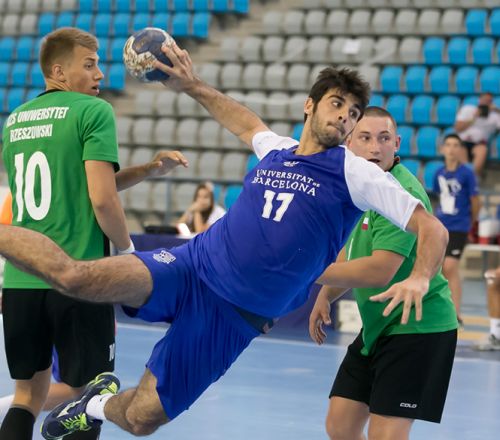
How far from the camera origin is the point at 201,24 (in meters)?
18.7

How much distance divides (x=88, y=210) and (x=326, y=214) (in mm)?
1027

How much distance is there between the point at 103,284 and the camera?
386 centimetres

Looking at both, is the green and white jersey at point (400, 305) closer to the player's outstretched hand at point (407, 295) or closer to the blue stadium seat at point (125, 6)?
the player's outstretched hand at point (407, 295)

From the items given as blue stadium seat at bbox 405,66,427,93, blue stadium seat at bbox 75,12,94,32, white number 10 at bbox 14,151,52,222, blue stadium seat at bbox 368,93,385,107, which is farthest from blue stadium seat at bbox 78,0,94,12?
white number 10 at bbox 14,151,52,222

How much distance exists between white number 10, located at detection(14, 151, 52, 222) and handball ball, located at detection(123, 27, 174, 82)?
1.79 feet

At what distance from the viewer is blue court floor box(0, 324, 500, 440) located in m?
6.34

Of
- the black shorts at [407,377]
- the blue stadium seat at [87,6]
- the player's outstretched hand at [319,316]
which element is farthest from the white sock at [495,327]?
the blue stadium seat at [87,6]

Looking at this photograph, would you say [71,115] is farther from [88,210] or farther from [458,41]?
[458,41]

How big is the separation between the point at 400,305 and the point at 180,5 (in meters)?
15.4

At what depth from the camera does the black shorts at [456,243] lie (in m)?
10.9

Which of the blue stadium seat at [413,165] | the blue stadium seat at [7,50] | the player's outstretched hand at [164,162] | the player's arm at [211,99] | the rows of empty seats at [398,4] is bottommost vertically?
the blue stadium seat at [413,165]

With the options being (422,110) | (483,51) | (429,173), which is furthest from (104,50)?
(429,173)

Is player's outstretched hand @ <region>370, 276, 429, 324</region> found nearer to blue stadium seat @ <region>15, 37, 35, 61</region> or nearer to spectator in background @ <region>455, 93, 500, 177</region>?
spectator in background @ <region>455, 93, 500, 177</region>

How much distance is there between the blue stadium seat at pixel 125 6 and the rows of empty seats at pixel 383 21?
116 inches
